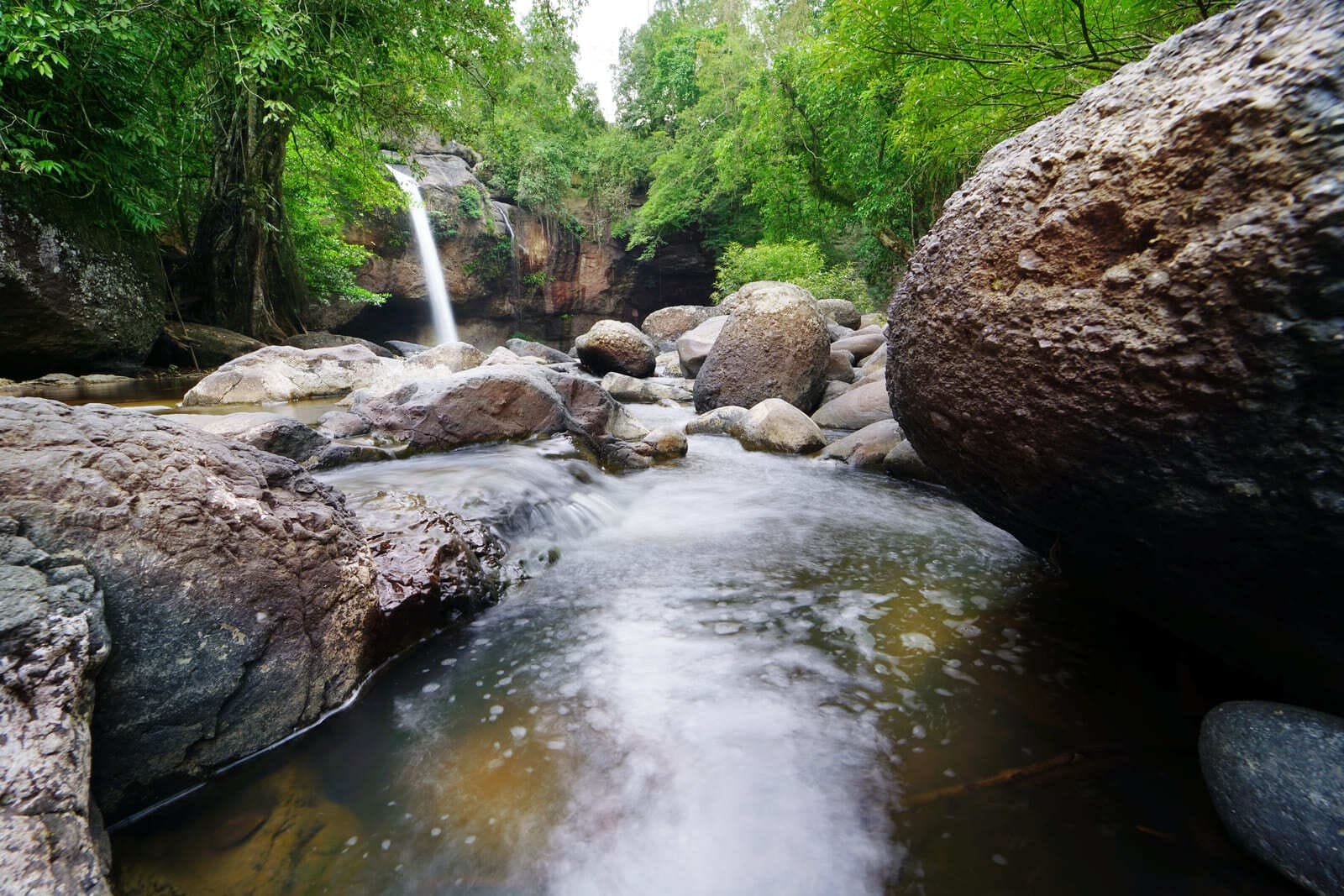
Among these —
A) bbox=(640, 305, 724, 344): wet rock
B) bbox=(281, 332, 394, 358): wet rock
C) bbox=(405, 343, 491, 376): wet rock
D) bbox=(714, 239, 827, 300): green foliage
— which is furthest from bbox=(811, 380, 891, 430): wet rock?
bbox=(640, 305, 724, 344): wet rock

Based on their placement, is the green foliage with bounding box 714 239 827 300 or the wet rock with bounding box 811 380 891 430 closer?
the wet rock with bounding box 811 380 891 430

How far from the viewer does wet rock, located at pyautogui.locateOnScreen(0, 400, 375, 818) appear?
147 cm

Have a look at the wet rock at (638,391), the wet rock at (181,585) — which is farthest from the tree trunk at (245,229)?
the wet rock at (181,585)

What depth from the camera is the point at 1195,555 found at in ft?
5.13

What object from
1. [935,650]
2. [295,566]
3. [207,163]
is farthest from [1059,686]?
[207,163]

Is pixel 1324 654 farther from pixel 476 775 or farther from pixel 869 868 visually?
pixel 476 775

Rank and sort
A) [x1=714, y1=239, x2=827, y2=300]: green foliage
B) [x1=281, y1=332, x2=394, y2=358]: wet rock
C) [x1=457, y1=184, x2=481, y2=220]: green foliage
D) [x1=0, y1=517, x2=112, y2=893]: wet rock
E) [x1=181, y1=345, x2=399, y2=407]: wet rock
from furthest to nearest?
[x1=457, y1=184, x2=481, y2=220]: green foliage, [x1=714, y1=239, x2=827, y2=300]: green foliage, [x1=281, y1=332, x2=394, y2=358]: wet rock, [x1=181, y1=345, x2=399, y2=407]: wet rock, [x1=0, y1=517, x2=112, y2=893]: wet rock

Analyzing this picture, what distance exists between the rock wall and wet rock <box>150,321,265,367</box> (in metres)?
0.63

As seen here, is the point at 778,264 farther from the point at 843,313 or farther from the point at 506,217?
the point at 506,217

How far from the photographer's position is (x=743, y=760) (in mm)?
1793

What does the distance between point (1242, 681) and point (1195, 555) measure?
70 cm

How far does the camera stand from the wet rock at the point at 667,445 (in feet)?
19.2

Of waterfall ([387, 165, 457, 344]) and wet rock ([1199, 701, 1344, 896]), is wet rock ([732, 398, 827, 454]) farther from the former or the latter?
waterfall ([387, 165, 457, 344])

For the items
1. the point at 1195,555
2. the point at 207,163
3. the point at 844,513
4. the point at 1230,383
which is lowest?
the point at 844,513
